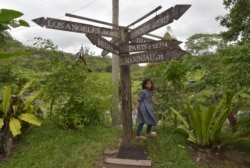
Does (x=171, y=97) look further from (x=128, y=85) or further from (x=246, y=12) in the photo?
(x=246, y=12)

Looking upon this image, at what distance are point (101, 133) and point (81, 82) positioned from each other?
1118mm

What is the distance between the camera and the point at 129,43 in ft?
14.1

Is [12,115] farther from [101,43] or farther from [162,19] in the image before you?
[162,19]

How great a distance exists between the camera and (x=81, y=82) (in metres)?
5.64

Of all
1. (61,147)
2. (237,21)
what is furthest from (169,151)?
(237,21)

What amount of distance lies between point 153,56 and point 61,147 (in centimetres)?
222

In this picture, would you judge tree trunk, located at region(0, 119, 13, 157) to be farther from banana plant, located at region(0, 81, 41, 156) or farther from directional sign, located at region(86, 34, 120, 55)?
directional sign, located at region(86, 34, 120, 55)

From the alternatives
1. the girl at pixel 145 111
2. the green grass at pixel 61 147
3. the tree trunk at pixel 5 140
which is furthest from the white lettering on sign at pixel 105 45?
the tree trunk at pixel 5 140

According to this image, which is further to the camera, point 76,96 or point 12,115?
point 76,96

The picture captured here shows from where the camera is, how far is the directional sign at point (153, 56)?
3688 millimetres

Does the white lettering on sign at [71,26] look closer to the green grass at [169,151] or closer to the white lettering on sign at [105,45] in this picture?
the white lettering on sign at [105,45]

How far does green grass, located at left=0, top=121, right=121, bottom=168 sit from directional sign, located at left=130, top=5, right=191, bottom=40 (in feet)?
6.51

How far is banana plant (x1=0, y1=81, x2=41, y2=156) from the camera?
14.8ft

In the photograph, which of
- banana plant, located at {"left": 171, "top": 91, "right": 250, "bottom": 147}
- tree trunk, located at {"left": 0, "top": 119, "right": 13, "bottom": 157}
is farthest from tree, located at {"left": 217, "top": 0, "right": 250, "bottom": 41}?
tree trunk, located at {"left": 0, "top": 119, "right": 13, "bottom": 157}
